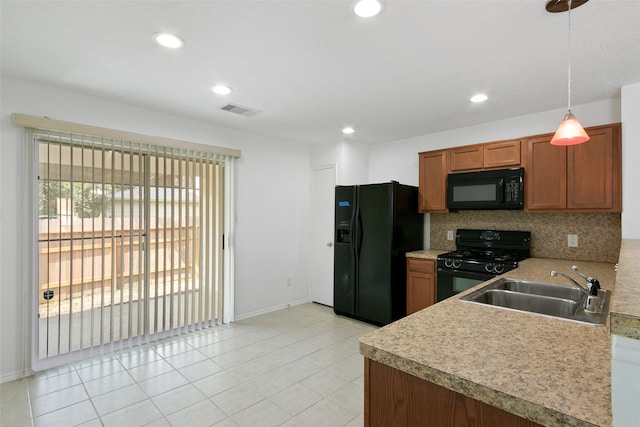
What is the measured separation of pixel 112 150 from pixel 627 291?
366 centimetres

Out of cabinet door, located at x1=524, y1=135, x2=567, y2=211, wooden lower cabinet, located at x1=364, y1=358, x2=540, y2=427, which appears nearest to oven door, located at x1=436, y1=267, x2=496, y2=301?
cabinet door, located at x1=524, y1=135, x2=567, y2=211

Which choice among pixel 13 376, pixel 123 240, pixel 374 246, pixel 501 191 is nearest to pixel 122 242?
pixel 123 240

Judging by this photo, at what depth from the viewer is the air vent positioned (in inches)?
125

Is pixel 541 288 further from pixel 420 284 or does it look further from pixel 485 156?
pixel 485 156

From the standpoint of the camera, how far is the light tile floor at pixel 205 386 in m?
2.11

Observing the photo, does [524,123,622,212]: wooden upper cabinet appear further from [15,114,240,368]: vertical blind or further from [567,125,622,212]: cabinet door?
[15,114,240,368]: vertical blind

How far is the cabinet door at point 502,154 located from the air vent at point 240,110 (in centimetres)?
260

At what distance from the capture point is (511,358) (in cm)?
99

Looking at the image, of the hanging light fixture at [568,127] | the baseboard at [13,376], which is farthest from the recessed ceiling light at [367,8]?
the baseboard at [13,376]

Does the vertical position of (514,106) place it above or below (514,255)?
above

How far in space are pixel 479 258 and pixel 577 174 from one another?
1.18 meters

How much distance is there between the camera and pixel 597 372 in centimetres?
90

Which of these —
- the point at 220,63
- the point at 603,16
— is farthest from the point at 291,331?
the point at 603,16

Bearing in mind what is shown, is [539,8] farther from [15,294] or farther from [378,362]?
[15,294]
